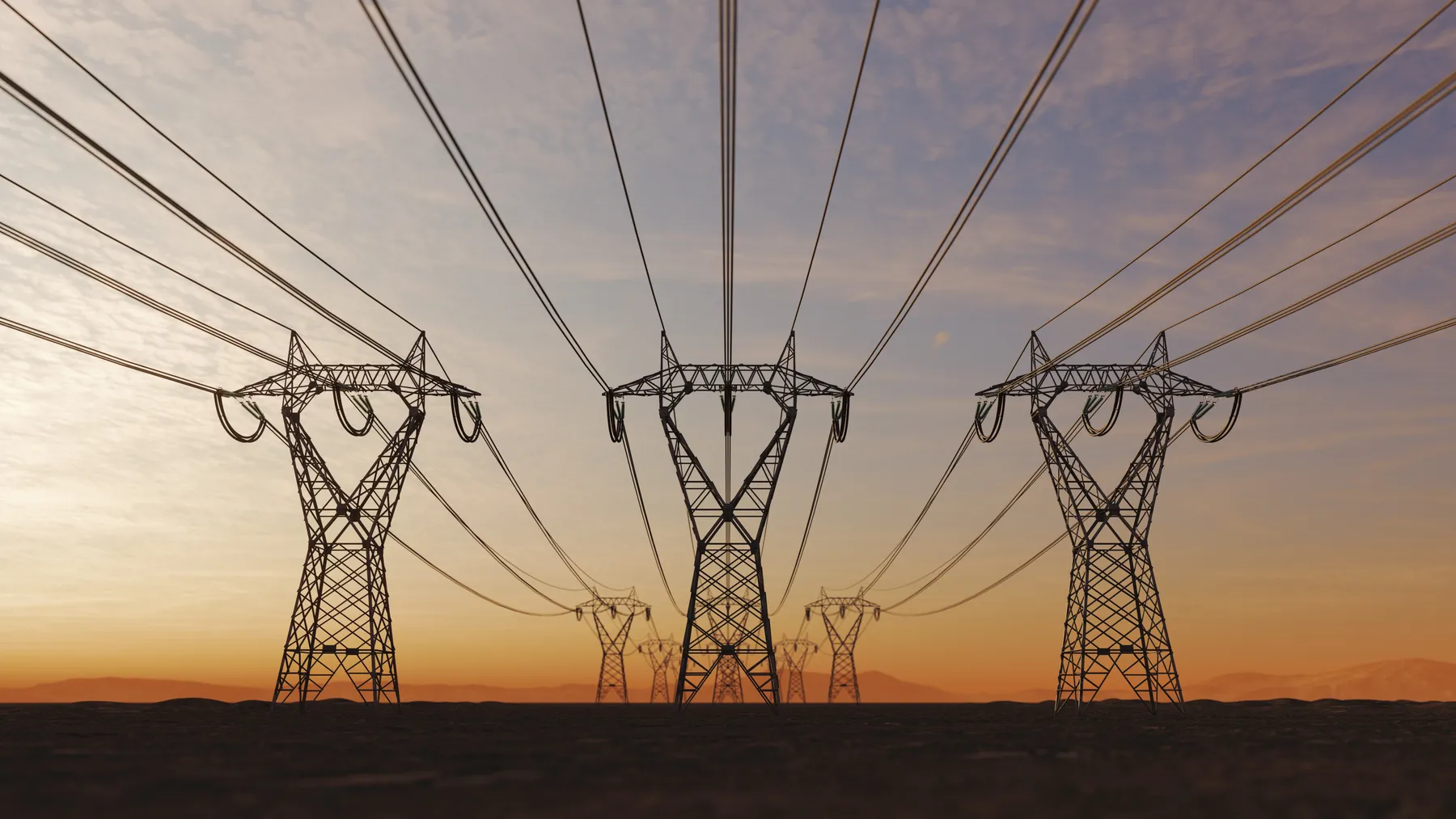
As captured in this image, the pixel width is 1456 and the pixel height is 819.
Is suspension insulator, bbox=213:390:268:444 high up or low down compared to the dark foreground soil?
up

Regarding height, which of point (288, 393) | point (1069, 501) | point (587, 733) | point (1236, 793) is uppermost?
point (288, 393)

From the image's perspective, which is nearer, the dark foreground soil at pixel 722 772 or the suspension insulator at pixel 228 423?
the dark foreground soil at pixel 722 772

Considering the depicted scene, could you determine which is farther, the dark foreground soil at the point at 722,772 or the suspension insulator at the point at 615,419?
the suspension insulator at the point at 615,419

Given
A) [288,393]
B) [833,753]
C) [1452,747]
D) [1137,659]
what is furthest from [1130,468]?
[288,393]

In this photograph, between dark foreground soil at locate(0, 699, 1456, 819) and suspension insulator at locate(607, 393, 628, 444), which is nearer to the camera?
dark foreground soil at locate(0, 699, 1456, 819)

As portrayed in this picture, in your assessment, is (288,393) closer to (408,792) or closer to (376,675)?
(376,675)

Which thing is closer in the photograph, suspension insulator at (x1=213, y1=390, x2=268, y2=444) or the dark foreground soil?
the dark foreground soil

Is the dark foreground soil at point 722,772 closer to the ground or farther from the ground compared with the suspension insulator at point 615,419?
closer to the ground

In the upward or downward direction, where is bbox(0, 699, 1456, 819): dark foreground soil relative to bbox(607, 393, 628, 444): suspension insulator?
downward
